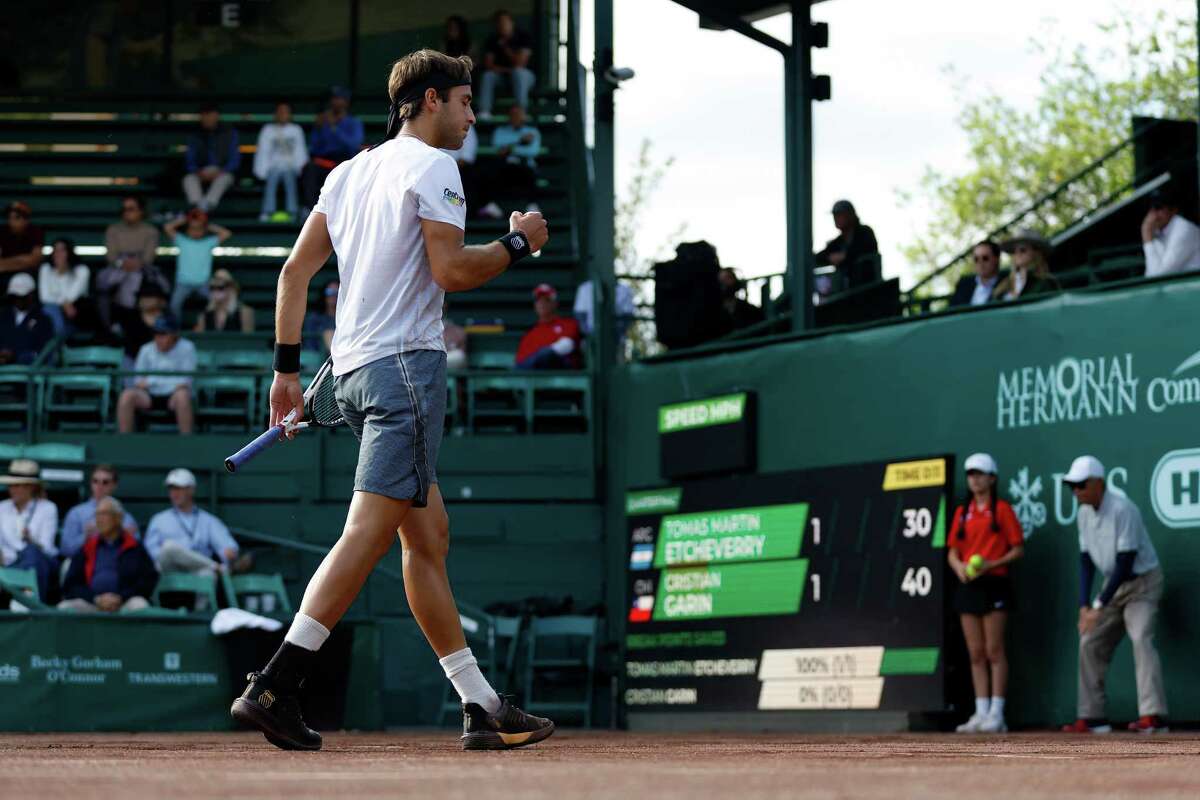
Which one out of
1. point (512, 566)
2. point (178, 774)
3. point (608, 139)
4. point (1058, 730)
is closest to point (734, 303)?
point (608, 139)

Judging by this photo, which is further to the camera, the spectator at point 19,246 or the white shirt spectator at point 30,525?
the spectator at point 19,246

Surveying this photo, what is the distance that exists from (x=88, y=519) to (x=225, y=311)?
4179 millimetres

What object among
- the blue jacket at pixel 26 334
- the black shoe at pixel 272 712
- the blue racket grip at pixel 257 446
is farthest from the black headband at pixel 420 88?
the blue jacket at pixel 26 334

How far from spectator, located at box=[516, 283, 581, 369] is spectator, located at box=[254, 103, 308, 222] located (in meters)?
4.69

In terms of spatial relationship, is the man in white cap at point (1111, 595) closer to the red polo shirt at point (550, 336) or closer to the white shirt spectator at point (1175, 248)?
the white shirt spectator at point (1175, 248)

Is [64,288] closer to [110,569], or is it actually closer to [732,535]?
[110,569]

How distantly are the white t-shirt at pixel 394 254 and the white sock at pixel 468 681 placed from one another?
1046 mm

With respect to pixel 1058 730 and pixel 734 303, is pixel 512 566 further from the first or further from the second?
pixel 1058 730

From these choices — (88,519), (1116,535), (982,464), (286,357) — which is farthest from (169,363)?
(286,357)

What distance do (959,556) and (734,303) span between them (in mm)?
5801

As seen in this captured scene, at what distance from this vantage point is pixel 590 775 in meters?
4.80

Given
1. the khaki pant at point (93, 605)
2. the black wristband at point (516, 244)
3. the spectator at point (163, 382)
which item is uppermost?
the spectator at point (163, 382)

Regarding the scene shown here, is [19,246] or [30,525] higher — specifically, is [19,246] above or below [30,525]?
above

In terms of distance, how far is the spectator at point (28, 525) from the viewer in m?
16.2
